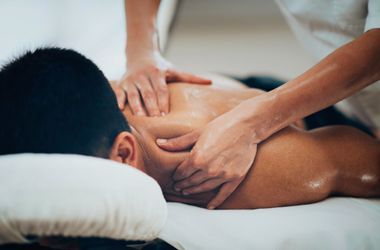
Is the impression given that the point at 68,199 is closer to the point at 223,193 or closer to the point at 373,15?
the point at 223,193

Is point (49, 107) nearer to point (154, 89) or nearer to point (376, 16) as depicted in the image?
point (154, 89)

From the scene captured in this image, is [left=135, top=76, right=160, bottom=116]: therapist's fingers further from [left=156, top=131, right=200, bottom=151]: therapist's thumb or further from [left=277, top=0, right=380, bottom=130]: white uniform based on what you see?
[left=277, top=0, right=380, bottom=130]: white uniform

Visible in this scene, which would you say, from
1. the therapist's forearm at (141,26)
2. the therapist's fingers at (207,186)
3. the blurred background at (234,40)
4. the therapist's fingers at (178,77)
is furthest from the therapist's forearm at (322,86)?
the blurred background at (234,40)

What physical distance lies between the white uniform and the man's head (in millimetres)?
540

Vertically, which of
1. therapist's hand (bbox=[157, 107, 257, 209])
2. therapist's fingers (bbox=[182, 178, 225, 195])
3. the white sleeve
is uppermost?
the white sleeve

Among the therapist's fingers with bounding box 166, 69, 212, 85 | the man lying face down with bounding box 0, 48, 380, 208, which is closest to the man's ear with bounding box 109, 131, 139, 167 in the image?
the man lying face down with bounding box 0, 48, 380, 208

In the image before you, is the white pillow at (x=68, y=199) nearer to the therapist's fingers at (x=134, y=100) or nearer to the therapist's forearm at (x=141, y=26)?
the therapist's fingers at (x=134, y=100)

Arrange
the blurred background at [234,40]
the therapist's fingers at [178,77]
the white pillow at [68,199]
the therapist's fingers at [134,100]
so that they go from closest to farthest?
the white pillow at [68,199], the therapist's fingers at [134,100], the therapist's fingers at [178,77], the blurred background at [234,40]

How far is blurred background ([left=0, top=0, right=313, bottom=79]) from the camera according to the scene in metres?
1.07

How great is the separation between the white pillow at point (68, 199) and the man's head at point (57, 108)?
7cm

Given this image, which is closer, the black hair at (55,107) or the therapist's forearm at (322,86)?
the black hair at (55,107)

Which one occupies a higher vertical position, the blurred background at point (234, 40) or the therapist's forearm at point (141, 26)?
the therapist's forearm at point (141, 26)

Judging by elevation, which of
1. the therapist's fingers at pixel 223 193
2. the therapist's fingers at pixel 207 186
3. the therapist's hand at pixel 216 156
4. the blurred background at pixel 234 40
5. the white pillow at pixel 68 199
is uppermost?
A: the white pillow at pixel 68 199

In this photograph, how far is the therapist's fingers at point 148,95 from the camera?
2.86 feet
